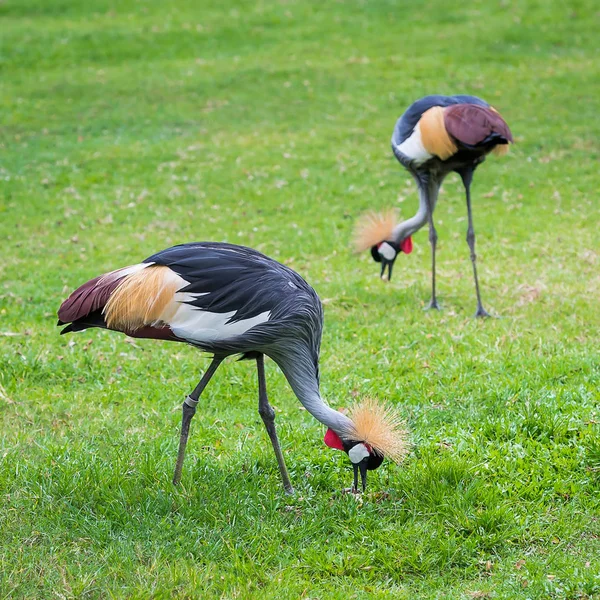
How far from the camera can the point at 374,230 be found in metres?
8.31

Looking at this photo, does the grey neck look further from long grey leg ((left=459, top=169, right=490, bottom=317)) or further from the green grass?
long grey leg ((left=459, top=169, right=490, bottom=317))

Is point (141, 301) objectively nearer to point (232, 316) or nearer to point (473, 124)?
point (232, 316)

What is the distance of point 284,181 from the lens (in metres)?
12.9

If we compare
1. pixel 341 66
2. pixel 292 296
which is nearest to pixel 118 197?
pixel 341 66

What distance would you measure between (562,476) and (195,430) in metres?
2.29

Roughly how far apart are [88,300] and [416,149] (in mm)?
4281

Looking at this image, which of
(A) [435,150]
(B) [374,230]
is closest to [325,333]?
(B) [374,230]

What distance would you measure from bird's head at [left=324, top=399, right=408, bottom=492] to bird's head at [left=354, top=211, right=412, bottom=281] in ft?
13.3

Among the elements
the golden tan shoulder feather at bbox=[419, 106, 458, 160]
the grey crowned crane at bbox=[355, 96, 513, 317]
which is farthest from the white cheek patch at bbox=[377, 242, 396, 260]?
the golden tan shoulder feather at bbox=[419, 106, 458, 160]

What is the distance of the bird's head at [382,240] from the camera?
8.28m

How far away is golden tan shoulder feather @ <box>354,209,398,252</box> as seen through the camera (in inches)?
326

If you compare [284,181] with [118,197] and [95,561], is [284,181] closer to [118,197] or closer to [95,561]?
[118,197]

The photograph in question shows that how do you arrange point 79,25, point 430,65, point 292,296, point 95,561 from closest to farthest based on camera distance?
point 95,561, point 292,296, point 430,65, point 79,25

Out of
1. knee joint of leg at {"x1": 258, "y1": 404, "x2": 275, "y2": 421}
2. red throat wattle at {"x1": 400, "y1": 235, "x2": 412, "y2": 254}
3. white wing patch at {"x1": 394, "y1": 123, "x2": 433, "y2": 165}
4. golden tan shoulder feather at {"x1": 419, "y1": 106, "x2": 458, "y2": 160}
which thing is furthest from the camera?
red throat wattle at {"x1": 400, "y1": 235, "x2": 412, "y2": 254}
